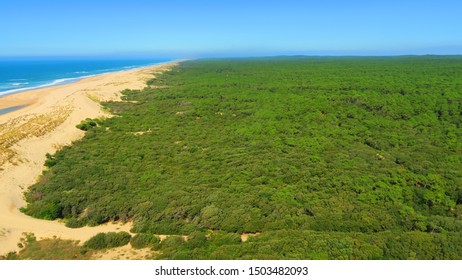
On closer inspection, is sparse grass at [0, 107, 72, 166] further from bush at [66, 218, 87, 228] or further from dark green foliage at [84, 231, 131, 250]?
dark green foliage at [84, 231, 131, 250]

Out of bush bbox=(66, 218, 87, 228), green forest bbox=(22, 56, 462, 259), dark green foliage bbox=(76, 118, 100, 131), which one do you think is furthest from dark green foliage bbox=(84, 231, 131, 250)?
dark green foliage bbox=(76, 118, 100, 131)

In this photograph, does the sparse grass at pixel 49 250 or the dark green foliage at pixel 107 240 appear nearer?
the sparse grass at pixel 49 250

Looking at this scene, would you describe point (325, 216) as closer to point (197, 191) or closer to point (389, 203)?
point (389, 203)

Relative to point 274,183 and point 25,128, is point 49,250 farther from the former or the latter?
point 25,128

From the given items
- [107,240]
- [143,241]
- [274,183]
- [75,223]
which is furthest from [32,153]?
[274,183]

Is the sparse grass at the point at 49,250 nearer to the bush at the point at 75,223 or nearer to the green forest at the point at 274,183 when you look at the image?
the bush at the point at 75,223

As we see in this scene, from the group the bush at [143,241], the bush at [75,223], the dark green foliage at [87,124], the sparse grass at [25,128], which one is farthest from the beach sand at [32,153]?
the bush at [143,241]
